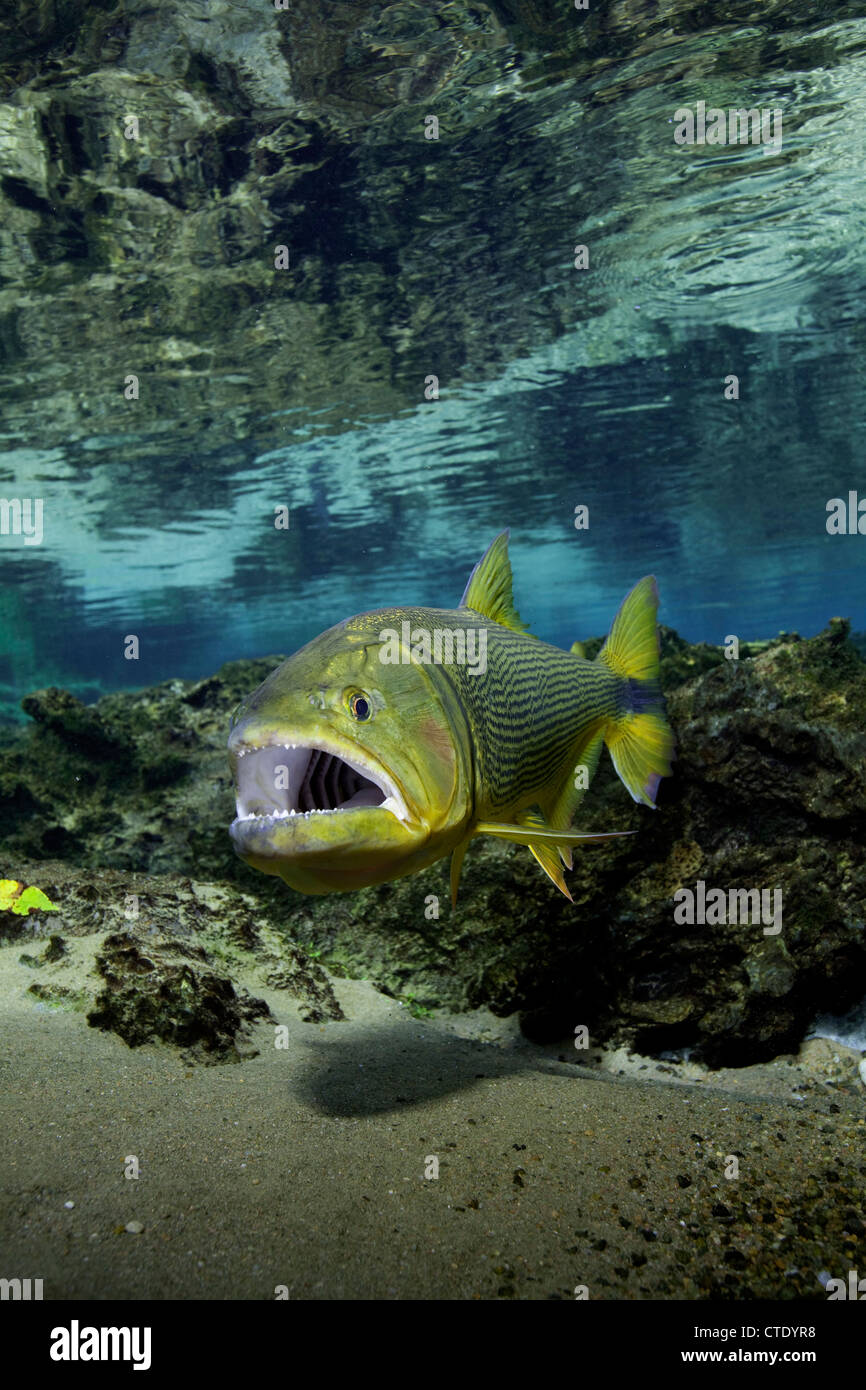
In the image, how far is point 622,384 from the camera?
18828 millimetres

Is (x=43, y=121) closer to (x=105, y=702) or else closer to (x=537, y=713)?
(x=105, y=702)

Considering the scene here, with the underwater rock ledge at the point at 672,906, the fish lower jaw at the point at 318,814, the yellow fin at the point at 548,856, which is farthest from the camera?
the underwater rock ledge at the point at 672,906

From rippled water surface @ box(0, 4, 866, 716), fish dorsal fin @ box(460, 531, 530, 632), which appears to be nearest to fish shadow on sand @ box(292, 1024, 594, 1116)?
fish dorsal fin @ box(460, 531, 530, 632)

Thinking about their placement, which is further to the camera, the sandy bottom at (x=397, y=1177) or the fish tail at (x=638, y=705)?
the fish tail at (x=638, y=705)

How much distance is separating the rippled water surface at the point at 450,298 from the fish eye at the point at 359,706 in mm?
9141

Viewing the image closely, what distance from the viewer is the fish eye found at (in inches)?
92.4

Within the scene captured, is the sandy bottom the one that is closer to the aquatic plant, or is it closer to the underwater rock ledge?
the underwater rock ledge

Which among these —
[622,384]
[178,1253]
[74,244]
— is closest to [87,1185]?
[178,1253]

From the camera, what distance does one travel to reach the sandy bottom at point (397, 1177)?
2279mm

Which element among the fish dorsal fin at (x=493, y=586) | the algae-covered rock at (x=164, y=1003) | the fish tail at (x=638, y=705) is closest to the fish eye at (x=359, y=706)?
the fish dorsal fin at (x=493, y=586)

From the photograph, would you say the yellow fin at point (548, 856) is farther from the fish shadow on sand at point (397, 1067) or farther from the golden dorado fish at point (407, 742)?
the fish shadow on sand at point (397, 1067)

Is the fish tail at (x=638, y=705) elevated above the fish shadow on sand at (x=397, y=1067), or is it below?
above

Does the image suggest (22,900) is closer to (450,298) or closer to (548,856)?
(548,856)

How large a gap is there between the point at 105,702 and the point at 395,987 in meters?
6.91
